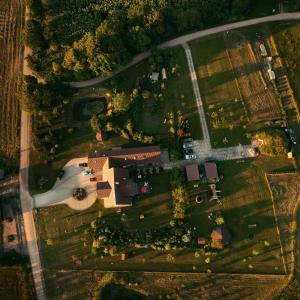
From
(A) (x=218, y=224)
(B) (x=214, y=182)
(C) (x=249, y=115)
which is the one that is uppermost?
(C) (x=249, y=115)

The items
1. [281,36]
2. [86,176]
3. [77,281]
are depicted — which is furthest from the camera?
[281,36]

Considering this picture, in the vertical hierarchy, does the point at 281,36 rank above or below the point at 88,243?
above

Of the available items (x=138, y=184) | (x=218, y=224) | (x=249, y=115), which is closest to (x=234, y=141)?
(x=249, y=115)

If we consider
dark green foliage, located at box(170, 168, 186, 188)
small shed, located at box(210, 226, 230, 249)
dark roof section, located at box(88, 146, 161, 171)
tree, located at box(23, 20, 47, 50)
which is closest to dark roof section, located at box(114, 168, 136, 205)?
dark roof section, located at box(88, 146, 161, 171)

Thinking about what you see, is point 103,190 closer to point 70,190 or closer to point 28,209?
point 70,190

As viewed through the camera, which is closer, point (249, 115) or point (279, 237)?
point (279, 237)

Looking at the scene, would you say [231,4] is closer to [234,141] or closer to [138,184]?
[234,141]

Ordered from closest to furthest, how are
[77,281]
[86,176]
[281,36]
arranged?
[77,281] < [86,176] < [281,36]
